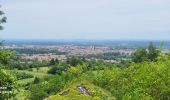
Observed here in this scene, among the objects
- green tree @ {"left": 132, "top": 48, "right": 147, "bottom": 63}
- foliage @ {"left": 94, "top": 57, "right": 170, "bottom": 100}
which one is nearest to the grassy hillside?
foliage @ {"left": 94, "top": 57, "right": 170, "bottom": 100}

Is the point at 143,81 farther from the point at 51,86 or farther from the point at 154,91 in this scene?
the point at 51,86

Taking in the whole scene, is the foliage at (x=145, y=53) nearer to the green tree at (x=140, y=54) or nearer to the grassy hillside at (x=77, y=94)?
the green tree at (x=140, y=54)

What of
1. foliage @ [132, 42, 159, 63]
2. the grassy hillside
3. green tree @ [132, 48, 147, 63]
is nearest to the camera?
the grassy hillside

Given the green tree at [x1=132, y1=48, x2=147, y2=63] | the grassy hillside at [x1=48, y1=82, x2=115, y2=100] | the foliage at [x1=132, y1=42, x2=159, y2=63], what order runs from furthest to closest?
the foliage at [x1=132, y1=42, x2=159, y2=63], the green tree at [x1=132, y1=48, x2=147, y2=63], the grassy hillside at [x1=48, y1=82, x2=115, y2=100]

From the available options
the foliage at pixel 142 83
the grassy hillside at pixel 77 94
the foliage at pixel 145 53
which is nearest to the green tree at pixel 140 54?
the foliage at pixel 145 53

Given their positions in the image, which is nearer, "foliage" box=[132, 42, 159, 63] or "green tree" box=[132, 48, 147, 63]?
"green tree" box=[132, 48, 147, 63]

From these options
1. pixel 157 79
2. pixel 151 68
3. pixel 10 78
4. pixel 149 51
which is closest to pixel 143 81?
pixel 157 79

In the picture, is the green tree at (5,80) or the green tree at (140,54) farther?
the green tree at (140,54)

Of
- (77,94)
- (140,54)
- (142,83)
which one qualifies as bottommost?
(140,54)

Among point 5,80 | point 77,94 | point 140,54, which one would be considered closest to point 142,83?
point 77,94

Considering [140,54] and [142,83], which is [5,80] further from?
[140,54]

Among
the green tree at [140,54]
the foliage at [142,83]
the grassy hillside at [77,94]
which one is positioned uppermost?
the grassy hillside at [77,94]

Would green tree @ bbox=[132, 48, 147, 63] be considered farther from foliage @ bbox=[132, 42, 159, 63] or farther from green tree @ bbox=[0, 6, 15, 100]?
green tree @ bbox=[0, 6, 15, 100]
